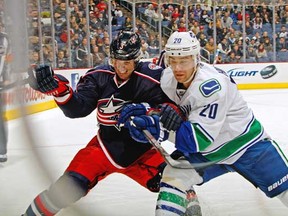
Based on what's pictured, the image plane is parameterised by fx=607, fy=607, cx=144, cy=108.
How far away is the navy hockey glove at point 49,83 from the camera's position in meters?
1.92

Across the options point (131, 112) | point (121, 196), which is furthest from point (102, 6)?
point (131, 112)

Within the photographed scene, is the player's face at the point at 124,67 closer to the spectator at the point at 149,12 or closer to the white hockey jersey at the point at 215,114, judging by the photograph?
Answer: the white hockey jersey at the point at 215,114

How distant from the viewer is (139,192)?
291cm

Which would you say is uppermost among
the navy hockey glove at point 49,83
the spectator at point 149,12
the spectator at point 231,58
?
the navy hockey glove at point 49,83

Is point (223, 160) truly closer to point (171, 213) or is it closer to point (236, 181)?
point (171, 213)

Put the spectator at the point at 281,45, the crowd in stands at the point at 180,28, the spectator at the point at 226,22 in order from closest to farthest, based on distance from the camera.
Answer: the crowd in stands at the point at 180,28 < the spectator at the point at 226,22 < the spectator at the point at 281,45

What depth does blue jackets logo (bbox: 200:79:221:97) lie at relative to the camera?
1.76 meters

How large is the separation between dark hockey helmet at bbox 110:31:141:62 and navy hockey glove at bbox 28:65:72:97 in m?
0.20

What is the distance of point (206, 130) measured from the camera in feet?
5.71

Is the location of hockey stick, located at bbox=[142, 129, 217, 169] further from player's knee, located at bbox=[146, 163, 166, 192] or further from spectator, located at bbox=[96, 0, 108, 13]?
spectator, located at bbox=[96, 0, 108, 13]

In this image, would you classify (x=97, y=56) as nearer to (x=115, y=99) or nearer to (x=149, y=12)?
(x=149, y=12)

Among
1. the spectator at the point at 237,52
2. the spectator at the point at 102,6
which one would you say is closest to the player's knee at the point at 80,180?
the spectator at the point at 102,6

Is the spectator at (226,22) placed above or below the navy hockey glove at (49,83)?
below

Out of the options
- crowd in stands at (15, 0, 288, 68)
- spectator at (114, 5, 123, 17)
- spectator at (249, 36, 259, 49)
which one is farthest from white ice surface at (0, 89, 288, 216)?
spectator at (249, 36, 259, 49)
